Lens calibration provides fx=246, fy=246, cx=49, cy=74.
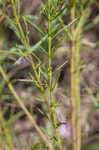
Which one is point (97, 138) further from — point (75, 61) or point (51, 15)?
point (51, 15)

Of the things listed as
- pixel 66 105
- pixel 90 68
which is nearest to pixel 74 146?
pixel 66 105

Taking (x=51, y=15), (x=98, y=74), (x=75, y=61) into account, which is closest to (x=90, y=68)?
(x=98, y=74)

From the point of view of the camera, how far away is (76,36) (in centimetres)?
73

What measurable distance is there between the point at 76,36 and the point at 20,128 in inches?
36.3

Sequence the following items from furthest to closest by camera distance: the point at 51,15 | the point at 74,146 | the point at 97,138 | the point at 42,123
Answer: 1. the point at 42,123
2. the point at 97,138
3. the point at 74,146
4. the point at 51,15

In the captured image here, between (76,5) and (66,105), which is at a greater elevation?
(76,5)

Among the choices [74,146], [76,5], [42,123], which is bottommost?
[42,123]

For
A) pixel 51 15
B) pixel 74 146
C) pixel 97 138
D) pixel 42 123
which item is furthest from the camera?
pixel 42 123

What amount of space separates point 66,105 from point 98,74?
0.94ft

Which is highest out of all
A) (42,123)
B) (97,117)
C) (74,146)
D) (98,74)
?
(74,146)

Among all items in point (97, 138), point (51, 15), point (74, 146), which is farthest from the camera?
point (97, 138)

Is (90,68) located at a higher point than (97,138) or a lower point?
higher

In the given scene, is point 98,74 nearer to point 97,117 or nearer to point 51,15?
point 97,117

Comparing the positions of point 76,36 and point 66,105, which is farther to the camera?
point 66,105
